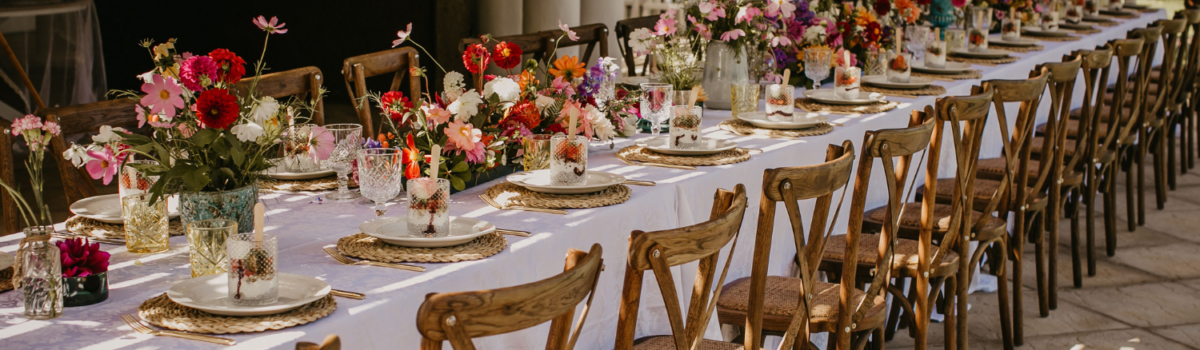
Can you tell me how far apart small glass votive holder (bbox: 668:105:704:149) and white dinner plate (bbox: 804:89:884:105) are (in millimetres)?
898

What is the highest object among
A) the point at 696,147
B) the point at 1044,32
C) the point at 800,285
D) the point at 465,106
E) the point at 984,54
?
the point at 1044,32

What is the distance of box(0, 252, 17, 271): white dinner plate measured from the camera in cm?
140

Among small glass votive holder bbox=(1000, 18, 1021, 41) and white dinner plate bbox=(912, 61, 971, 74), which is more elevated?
small glass votive holder bbox=(1000, 18, 1021, 41)

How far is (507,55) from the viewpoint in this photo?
2.03m

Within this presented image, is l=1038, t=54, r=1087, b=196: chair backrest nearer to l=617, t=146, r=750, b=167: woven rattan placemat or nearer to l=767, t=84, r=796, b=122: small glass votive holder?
l=767, t=84, r=796, b=122: small glass votive holder

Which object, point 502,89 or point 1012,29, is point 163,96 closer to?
point 502,89

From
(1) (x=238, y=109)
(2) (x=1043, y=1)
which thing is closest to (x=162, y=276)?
(1) (x=238, y=109)

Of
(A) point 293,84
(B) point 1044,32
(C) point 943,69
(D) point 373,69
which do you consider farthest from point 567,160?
(B) point 1044,32

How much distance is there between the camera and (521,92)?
2.13 m

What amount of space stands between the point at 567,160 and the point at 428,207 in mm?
422

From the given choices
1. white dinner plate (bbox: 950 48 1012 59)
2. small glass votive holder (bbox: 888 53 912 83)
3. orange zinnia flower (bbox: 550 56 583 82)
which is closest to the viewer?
orange zinnia flower (bbox: 550 56 583 82)

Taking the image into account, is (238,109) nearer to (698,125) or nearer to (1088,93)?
(698,125)

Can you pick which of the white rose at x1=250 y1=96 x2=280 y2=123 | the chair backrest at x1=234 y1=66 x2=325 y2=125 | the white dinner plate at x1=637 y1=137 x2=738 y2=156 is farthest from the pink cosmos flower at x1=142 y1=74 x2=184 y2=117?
the white dinner plate at x1=637 y1=137 x2=738 y2=156

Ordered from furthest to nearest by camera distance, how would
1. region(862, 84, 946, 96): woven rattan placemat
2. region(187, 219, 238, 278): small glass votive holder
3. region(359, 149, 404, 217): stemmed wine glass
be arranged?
1. region(862, 84, 946, 96): woven rattan placemat
2. region(359, 149, 404, 217): stemmed wine glass
3. region(187, 219, 238, 278): small glass votive holder
